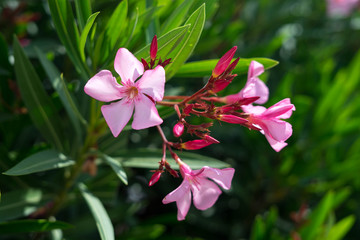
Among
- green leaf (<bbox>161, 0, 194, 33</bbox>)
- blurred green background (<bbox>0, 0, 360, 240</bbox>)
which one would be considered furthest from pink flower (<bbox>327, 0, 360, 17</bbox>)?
green leaf (<bbox>161, 0, 194, 33</bbox>)

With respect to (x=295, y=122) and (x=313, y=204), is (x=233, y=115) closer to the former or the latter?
(x=295, y=122)

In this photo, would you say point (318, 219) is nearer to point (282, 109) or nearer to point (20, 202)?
point (282, 109)

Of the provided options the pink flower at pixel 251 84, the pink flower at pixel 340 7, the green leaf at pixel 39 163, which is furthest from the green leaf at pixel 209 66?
the pink flower at pixel 340 7

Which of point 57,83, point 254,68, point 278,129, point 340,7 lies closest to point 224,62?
point 254,68

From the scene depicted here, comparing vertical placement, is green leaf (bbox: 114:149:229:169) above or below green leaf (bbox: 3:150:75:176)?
below

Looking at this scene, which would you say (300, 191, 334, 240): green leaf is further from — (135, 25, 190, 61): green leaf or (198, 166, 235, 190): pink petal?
(135, 25, 190, 61): green leaf

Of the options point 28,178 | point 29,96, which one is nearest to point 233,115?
point 29,96

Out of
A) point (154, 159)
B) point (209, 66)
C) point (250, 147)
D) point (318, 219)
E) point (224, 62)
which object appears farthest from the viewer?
point (250, 147)

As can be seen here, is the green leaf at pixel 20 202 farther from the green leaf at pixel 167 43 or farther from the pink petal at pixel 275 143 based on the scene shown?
the pink petal at pixel 275 143
